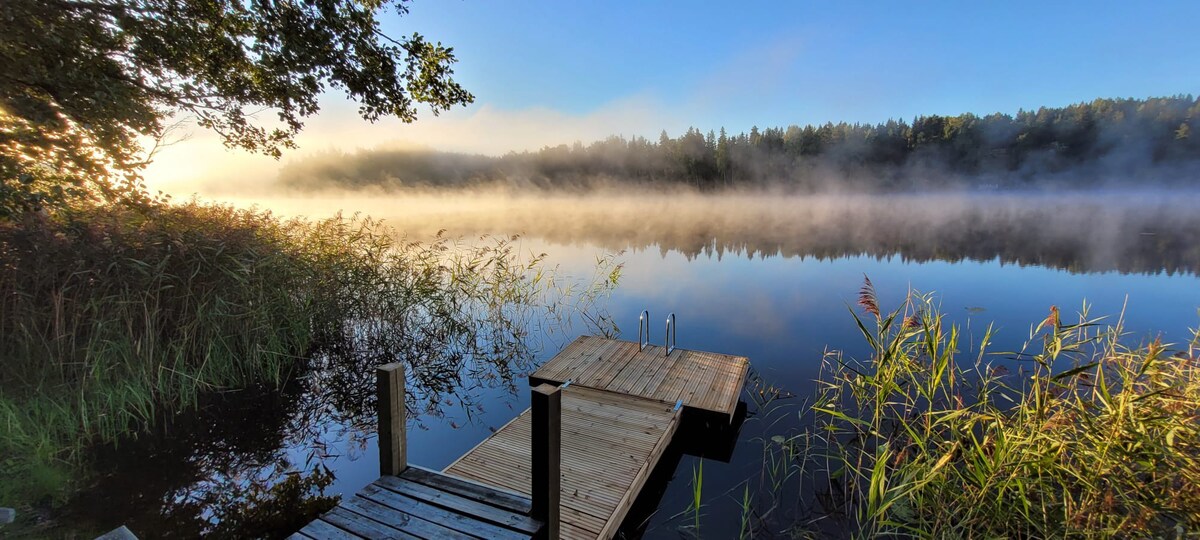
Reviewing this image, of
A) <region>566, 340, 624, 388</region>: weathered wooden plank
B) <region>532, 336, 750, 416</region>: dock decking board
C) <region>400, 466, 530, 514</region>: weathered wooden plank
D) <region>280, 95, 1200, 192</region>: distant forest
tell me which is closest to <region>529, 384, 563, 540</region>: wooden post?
<region>400, 466, 530, 514</region>: weathered wooden plank

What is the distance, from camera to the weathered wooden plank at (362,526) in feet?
6.91

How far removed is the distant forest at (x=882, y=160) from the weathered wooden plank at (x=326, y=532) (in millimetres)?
52215

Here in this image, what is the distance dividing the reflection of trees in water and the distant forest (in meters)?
47.6

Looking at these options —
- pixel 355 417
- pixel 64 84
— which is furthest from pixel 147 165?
pixel 355 417

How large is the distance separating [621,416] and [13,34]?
6.11 meters

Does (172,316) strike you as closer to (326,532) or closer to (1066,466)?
(326,532)

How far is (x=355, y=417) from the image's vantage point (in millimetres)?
4613

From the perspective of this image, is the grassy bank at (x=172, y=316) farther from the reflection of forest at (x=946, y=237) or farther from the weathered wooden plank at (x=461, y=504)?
the reflection of forest at (x=946, y=237)

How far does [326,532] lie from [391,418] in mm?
590

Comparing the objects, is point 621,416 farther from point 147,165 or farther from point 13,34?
point 13,34

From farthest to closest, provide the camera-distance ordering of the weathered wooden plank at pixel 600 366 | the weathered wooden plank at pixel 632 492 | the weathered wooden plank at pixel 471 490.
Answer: the weathered wooden plank at pixel 600 366 → the weathered wooden plank at pixel 632 492 → the weathered wooden plank at pixel 471 490

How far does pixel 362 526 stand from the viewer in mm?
2180

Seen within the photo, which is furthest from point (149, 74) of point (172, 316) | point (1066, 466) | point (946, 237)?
point (946, 237)

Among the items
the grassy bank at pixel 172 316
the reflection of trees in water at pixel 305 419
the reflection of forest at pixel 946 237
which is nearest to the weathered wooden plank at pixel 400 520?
the reflection of trees in water at pixel 305 419
